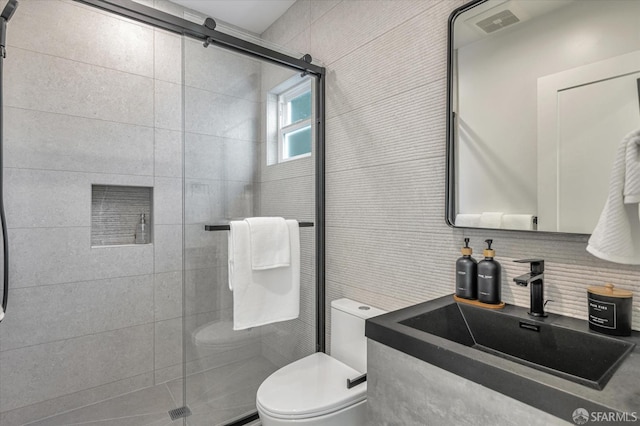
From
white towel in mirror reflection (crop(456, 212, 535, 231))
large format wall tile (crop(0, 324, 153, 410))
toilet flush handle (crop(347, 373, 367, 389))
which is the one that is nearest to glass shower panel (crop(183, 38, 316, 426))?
toilet flush handle (crop(347, 373, 367, 389))

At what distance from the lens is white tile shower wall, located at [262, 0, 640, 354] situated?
113 cm

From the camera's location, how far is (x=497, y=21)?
123 centimetres

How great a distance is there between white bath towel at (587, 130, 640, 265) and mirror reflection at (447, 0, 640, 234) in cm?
13

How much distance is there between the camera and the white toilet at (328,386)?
1.29 metres

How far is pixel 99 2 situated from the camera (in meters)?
1.32

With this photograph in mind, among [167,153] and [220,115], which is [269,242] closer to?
[220,115]

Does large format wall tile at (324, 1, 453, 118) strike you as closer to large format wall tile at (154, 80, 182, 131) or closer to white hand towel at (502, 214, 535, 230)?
white hand towel at (502, 214, 535, 230)

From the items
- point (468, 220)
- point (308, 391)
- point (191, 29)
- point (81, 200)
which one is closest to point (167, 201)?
point (81, 200)

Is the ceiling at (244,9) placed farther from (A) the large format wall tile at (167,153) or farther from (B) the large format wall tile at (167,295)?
(B) the large format wall tile at (167,295)

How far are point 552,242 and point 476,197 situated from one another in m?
0.30

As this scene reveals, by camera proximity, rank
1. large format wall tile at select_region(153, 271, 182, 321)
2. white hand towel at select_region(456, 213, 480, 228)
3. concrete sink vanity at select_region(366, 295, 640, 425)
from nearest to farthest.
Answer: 1. concrete sink vanity at select_region(366, 295, 640, 425)
2. white hand towel at select_region(456, 213, 480, 228)
3. large format wall tile at select_region(153, 271, 182, 321)

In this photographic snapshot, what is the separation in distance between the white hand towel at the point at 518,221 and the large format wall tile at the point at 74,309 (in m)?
2.19

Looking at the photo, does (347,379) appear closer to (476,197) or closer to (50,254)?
(476,197)

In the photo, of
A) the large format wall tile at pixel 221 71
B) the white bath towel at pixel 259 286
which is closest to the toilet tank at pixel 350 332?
the white bath towel at pixel 259 286
